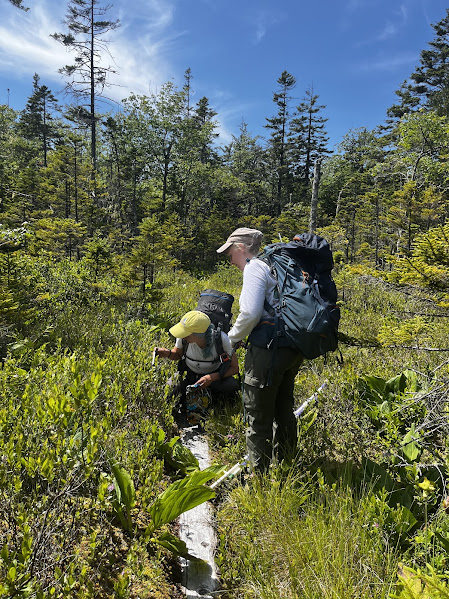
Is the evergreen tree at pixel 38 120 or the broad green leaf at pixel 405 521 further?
the evergreen tree at pixel 38 120

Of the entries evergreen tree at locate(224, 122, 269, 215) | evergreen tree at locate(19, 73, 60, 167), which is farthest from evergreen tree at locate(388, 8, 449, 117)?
evergreen tree at locate(19, 73, 60, 167)

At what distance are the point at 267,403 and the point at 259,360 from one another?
0.36 m

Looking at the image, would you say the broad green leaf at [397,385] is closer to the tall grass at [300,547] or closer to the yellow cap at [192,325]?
the tall grass at [300,547]

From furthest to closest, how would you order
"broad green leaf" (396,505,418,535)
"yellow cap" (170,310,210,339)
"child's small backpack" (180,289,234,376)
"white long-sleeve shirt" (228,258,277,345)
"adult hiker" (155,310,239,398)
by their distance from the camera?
"child's small backpack" (180,289,234,376) → "adult hiker" (155,310,239,398) → "yellow cap" (170,310,210,339) → "white long-sleeve shirt" (228,258,277,345) → "broad green leaf" (396,505,418,535)

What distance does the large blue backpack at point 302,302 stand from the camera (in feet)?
7.27

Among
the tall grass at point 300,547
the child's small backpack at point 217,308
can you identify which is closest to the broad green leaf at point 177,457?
the tall grass at point 300,547

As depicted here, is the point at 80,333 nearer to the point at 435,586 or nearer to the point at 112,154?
the point at 435,586

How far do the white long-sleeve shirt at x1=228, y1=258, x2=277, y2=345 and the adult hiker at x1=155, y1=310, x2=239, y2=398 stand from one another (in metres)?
1.24

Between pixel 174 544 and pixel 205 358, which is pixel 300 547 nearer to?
pixel 174 544

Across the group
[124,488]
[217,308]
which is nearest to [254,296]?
[124,488]

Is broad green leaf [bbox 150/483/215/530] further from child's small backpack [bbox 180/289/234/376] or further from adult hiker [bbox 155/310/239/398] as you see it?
→ child's small backpack [bbox 180/289/234/376]

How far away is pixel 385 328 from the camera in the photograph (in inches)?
121

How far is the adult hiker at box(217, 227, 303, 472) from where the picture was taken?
7.82 ft

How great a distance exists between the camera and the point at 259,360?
244cm
